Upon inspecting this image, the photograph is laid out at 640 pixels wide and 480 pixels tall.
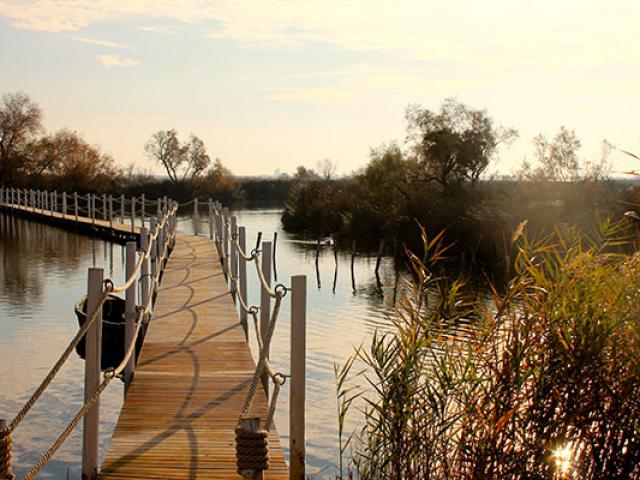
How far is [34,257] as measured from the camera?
32.2 meters

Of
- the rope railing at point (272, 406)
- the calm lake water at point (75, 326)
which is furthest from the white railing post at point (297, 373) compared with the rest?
the calm lake water at point (75, 326)

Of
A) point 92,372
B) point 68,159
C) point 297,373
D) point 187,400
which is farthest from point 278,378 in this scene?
point 68,159

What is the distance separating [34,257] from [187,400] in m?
26.0

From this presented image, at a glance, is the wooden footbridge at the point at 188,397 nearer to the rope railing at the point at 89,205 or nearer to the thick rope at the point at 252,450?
the thick rope at the point at 252,450

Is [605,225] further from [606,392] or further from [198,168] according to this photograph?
[198,168]

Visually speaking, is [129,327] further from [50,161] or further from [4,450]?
[50,161]

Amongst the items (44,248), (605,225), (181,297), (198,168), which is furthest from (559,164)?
(198,168)

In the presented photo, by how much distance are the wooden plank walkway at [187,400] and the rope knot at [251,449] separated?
900 millimetres

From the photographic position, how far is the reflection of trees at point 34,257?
24.9m

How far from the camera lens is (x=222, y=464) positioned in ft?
20.9

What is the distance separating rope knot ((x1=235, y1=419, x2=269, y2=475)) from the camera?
5.27 m

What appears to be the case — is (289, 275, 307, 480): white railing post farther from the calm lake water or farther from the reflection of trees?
the reflection of trees

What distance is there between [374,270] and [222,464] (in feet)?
87.4

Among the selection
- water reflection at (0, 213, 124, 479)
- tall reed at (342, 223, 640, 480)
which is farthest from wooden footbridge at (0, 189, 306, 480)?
water reflection at (0, 213, 124, 479)
